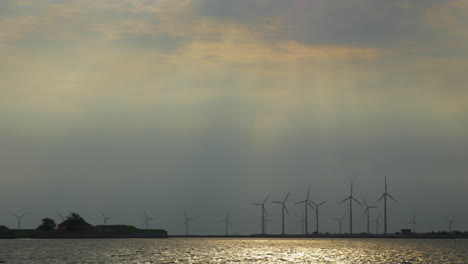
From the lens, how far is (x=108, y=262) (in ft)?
531

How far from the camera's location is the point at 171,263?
161 m

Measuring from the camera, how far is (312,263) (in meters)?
172

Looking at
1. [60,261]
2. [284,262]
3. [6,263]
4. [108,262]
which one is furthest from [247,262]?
[6,263]

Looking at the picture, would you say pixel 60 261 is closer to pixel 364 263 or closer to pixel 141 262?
pixel 141 262

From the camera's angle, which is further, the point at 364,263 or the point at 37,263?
the point at 364,263

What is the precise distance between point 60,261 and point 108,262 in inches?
531

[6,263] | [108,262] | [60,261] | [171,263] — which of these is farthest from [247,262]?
[6,263]

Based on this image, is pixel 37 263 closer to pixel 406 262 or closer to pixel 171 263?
pixel 171 263

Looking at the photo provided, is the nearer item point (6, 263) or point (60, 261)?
point (6, 263)

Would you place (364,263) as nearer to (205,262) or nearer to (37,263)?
(205,262)

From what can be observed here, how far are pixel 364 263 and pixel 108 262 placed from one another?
66.8 meters

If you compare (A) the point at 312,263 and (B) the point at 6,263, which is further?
(A) the point at 312,263

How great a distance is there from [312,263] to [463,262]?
133 feet

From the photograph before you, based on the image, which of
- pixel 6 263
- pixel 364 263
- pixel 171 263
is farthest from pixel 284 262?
pixel 6 263
